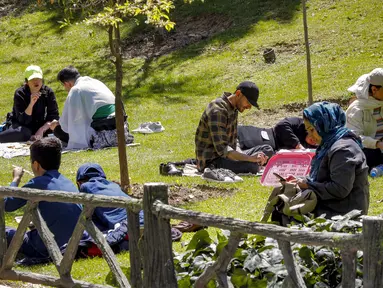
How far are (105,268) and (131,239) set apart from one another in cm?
159

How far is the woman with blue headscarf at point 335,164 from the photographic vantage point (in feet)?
19.9

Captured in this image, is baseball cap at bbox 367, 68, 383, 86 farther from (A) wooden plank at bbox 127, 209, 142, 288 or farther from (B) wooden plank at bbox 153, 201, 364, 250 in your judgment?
(B) wooden plank at bbox 153, 201, 364, 250

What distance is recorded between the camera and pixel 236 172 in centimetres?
1034

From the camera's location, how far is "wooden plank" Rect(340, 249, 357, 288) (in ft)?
12.3

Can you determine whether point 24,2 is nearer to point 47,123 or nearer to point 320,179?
point 47,123

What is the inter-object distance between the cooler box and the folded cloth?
193 inches

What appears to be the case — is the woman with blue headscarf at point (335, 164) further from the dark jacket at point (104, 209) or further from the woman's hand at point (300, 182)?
the dark jacket at point (104, 209)

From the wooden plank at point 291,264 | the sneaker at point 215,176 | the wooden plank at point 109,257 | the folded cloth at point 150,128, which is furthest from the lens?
the folded cloth at point 150,128

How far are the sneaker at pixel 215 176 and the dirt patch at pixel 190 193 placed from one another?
0.28 m

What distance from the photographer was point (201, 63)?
2047 cm

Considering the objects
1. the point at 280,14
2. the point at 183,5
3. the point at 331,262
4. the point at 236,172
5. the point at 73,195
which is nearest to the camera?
the point at 331,262

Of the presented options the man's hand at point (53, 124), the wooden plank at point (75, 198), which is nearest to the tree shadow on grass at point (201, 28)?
the man's hand at point (53, 124)

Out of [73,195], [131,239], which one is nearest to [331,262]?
[131,239]

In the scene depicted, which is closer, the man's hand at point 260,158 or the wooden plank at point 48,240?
the wooden plank at point 48,240
